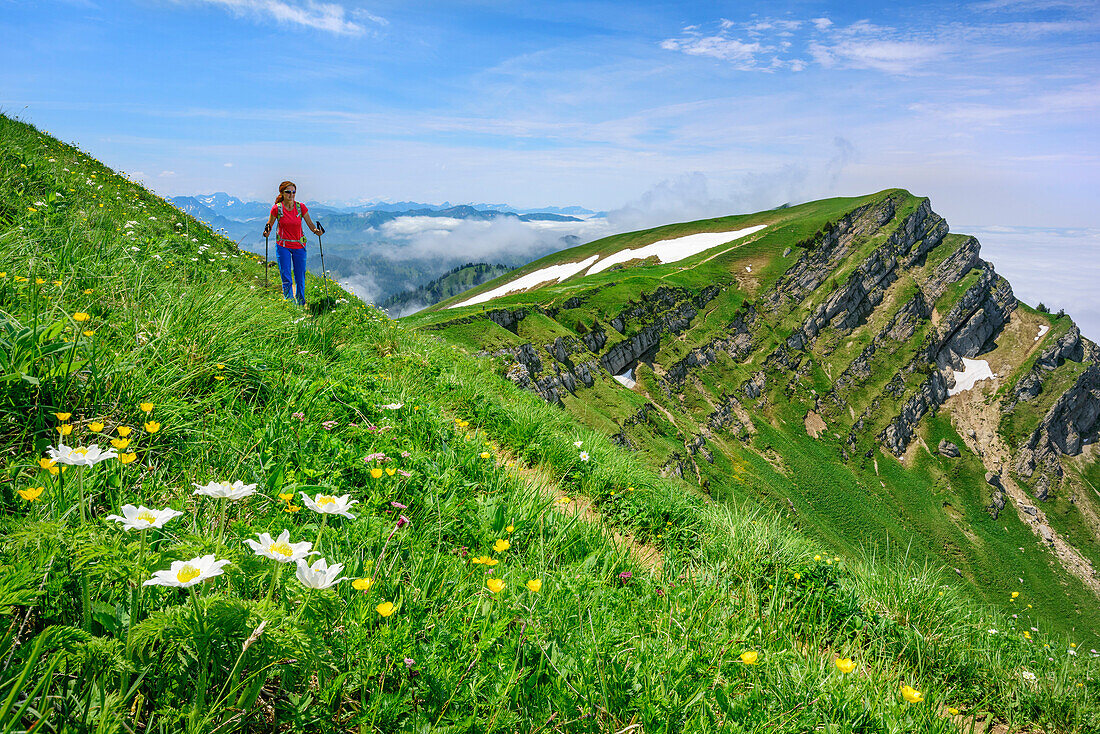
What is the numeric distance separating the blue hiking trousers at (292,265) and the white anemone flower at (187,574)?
10.2m

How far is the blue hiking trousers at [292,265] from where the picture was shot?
36.2 feet

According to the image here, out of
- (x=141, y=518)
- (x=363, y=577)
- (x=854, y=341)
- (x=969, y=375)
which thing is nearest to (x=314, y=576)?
(x=141, y=518)

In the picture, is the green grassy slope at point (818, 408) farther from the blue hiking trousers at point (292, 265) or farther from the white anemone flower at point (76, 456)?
the white anemone flower at point (76, 456)

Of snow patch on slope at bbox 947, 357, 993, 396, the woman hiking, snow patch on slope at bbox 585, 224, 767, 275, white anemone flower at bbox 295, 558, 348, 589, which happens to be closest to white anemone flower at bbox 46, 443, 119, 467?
white anemone flower at bbox 295, 558, 348, 589

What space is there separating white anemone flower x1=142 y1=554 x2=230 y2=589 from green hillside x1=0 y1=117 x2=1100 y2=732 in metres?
0.01

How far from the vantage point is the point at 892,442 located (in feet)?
415

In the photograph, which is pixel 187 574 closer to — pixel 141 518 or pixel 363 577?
pixel 141 518

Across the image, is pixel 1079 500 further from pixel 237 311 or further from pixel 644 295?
pixel 237 311

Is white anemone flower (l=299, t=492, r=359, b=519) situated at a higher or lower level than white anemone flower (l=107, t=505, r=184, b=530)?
lower

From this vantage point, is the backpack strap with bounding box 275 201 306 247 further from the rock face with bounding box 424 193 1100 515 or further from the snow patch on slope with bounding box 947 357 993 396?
the snow patch on slope with bounding box 947 357 993 396

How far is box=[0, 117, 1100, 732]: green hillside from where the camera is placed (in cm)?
184

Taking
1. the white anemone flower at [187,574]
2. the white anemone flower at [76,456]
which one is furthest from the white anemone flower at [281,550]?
the white anemone flower at [76,456]

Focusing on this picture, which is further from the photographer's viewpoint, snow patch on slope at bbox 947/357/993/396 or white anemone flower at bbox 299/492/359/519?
snow patch on slope at bbox 947/357/993/396

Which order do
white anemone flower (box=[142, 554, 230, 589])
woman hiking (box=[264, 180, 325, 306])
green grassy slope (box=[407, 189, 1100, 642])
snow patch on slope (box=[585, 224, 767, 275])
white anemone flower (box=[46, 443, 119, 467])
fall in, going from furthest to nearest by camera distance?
snow patch on slope (box=[585, 224, 767, 275]) < green grassy slope (box=[407, 189, 1100, 642]) < woman hiking (box=[264, 180, 325, 306]) < white anemone flower (box=[46, 443, 119, 467]) < white anemone flower (box=[142, 554, 230, 589])
